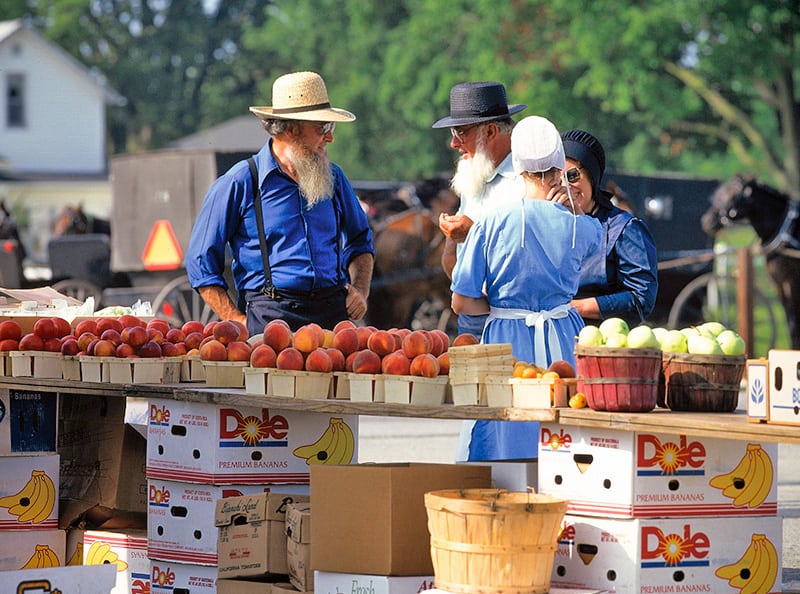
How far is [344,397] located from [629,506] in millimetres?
1293

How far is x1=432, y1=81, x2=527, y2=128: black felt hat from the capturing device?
21.9 feet

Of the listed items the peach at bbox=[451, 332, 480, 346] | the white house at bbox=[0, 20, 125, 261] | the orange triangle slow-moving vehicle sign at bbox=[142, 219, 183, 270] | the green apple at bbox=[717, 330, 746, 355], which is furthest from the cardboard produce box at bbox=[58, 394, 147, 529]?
the white house at bbox=[0, 20, 125, 261]

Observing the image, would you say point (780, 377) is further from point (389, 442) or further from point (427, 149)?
point (427, 149)

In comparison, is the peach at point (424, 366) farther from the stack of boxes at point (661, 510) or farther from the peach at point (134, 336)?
the peach at point (134, 336)

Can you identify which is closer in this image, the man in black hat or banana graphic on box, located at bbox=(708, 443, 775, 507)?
banana graphic on box, located at bbox=(708, 443, 775, 507)

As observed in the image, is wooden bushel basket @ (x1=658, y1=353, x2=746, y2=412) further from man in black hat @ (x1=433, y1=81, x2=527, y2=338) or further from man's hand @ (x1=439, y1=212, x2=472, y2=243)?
man in black hat @ (x1=433, y1=81, x2=527, y2=338)

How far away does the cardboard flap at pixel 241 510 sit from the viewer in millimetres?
5570

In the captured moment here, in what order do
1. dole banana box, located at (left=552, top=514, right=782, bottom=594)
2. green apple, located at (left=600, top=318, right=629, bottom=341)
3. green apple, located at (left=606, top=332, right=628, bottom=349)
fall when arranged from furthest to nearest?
green apple, located at (left=600, top=318, right=629, bottom=341), green apple, located at (left=606, top=332, right=628, bottom=349), dole banana box, located at (left=552, top=514, right=782, bottom=594)

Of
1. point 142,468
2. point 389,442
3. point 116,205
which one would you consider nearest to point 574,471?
point 142,468

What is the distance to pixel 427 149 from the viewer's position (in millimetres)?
48906

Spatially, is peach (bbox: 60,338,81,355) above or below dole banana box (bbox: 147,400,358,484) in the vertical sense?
above

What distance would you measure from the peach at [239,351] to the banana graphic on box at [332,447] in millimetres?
432

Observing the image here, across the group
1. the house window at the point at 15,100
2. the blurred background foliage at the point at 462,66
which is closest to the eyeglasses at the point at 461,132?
the blurred background foliage at the point at 462,66

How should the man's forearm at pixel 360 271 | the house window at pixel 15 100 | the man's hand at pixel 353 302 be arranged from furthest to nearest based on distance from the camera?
the house window at pixel 15 100 < the man's forearm at pixel 360 271 < the man's hand at pixel 353 302
